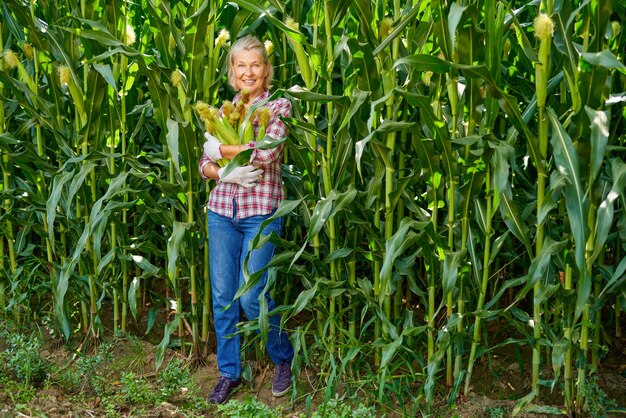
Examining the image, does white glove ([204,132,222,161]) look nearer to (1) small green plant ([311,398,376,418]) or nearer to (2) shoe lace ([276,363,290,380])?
(2) shoe lace ([276,363,290,380])

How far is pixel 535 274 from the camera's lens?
10.2 ft

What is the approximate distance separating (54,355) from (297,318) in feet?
4.79

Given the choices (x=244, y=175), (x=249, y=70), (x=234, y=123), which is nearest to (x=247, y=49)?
(x=249, y=70)

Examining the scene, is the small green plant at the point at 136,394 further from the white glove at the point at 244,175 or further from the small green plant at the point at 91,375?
the white glove at the point at 244,175

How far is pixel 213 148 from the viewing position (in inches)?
147

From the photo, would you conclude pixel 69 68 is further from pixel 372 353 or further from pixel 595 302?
pixel 595 302

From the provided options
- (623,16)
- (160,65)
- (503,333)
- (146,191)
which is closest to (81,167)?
(146,191)

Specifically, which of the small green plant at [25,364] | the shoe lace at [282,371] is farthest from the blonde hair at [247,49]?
the small green plant at [25,364]

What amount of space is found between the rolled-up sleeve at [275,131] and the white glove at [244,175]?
40mm

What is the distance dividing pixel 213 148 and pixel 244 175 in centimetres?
21

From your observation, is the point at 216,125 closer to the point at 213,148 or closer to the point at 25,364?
the point at 213,148

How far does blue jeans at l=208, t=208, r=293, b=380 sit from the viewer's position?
3.82 m

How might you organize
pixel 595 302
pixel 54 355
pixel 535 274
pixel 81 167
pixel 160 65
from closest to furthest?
pixel 535 274
pixel 595 302
pixel 160 65
pixel 81 167
pixel 54 355

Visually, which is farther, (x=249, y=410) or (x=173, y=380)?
(x=173, y=380)
